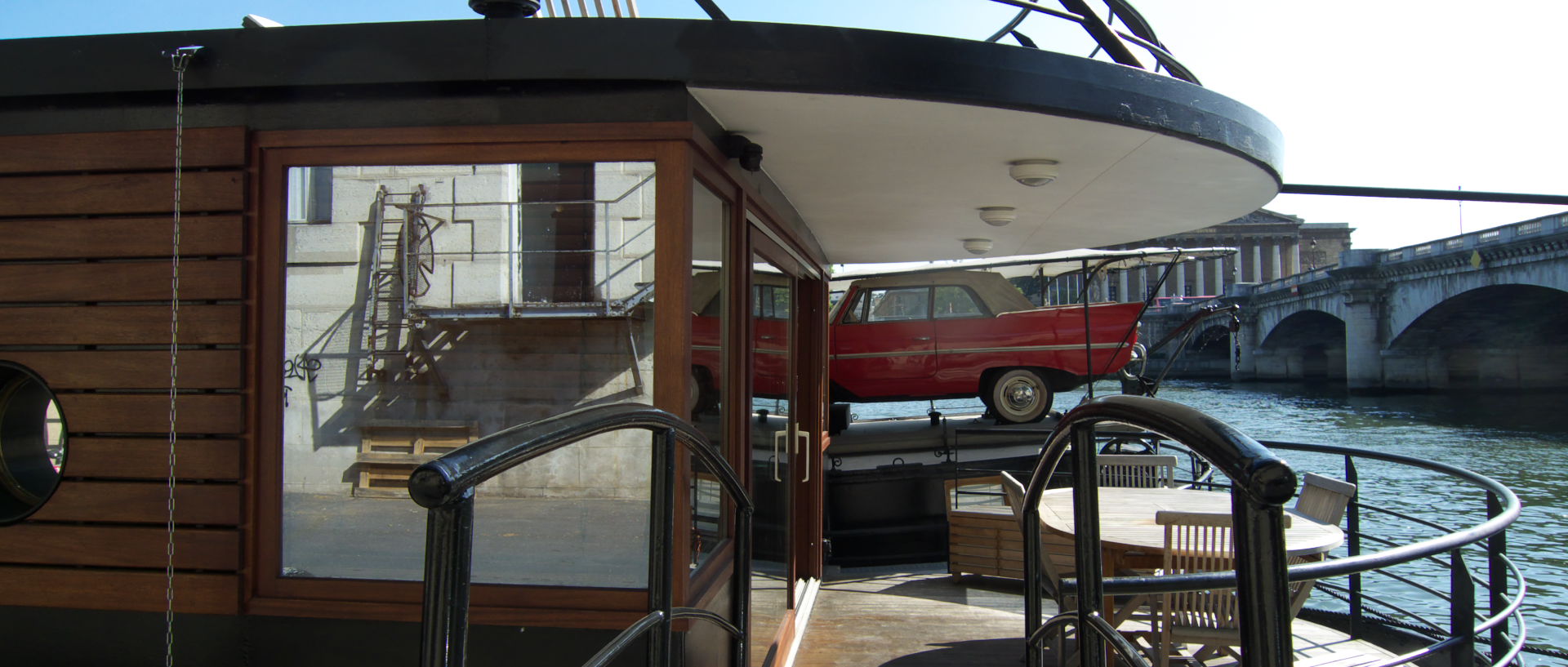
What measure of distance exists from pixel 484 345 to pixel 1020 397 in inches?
321

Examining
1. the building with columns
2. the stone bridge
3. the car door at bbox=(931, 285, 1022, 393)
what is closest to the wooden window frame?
the car door at bbox=(931, 285, 1022, 393)

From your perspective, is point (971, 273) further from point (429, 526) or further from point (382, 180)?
point (429, 526)

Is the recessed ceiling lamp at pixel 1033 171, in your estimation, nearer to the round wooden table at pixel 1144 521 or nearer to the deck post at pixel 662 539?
the round wooden table at pixel 1144 521

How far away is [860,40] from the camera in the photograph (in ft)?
7.72

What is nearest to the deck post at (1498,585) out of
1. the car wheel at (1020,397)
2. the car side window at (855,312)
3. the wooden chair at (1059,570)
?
the wooden chair at (1059,570)

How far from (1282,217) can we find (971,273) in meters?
63.4

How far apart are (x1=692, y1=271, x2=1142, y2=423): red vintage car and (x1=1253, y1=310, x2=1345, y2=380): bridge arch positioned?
110 feet

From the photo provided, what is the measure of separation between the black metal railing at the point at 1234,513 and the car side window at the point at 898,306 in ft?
28.1

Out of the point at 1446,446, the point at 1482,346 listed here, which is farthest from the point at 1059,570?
the point at 1482,346

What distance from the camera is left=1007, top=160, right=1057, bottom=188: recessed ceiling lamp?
3283 millimetres

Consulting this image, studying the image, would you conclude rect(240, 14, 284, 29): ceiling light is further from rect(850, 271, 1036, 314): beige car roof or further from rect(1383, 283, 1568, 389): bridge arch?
rect(1383, 283, 1568, 389): bridge arch

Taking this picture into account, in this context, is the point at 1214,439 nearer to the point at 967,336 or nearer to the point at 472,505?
the point at 472,505

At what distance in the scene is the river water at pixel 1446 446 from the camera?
11.0 meters

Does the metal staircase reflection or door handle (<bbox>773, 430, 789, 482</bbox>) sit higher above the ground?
the metal staircase reflection
